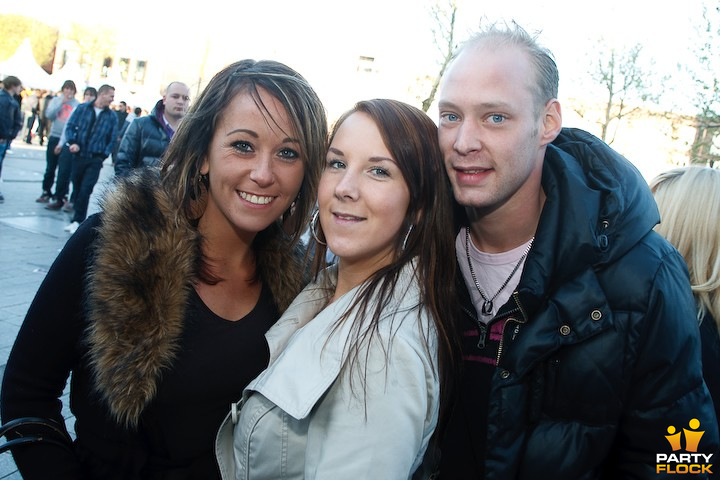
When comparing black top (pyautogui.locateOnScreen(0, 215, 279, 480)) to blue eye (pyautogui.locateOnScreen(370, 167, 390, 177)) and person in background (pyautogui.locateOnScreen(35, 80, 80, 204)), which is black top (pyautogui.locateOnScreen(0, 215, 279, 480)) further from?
person in background (pyautogui.locateOnScreen(35, 80, 80, 204))

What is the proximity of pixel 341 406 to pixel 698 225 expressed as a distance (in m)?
2.21

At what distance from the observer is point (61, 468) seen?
1808mm

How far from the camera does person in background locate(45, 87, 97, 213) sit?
9.30 m

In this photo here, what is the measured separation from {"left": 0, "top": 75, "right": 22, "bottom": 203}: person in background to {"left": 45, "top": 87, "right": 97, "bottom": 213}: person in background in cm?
76

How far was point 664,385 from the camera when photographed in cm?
178

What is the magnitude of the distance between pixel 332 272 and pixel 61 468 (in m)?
1.21

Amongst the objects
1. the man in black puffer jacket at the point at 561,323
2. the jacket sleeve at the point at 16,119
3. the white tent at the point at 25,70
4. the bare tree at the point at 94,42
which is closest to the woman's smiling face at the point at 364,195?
the man in black puffer jacket at the point at 561,323

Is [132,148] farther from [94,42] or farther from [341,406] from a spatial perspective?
[94,42]

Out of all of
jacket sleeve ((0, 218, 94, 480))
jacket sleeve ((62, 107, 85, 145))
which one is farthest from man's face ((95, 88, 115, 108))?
jacket sleeve ((0, 218, 94, 480))

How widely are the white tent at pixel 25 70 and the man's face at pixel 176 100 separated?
20.2 metres

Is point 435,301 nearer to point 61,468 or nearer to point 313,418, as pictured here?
point 313,418

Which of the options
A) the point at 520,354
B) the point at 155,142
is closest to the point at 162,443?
the point at 520,354

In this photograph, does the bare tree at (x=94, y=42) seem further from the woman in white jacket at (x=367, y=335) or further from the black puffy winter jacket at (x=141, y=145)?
the woman in white jacket at (x=367, y=335)

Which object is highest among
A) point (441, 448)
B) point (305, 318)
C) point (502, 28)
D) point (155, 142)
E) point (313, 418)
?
point (502, 28)
